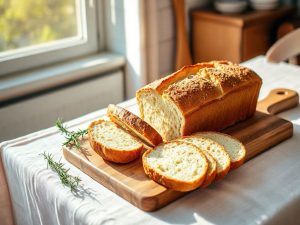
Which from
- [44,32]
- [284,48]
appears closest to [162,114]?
[284,48]

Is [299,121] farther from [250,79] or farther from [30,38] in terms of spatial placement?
[30,38]

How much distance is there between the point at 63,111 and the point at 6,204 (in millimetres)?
1185

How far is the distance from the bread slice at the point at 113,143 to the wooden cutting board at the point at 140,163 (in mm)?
22

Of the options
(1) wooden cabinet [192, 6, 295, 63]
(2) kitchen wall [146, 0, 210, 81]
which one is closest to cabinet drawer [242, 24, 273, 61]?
(1) wooden cabinet [192, 6, 295, 63]

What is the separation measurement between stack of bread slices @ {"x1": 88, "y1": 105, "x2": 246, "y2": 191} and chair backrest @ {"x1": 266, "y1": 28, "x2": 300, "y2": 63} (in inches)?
34.5

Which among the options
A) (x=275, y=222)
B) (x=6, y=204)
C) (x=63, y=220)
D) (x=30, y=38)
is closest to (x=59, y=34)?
(x=30, y=38)

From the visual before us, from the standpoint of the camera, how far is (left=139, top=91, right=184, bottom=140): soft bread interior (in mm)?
1326

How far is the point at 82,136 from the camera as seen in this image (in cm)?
136

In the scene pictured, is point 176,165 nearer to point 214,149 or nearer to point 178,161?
Answer: point 178,161

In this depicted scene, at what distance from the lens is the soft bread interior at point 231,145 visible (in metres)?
1.22

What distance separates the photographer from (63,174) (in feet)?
4.00

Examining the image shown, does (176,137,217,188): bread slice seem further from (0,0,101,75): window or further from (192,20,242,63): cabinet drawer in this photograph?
(192,20,242,63): cabinet drawer

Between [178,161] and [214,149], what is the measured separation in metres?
0.11

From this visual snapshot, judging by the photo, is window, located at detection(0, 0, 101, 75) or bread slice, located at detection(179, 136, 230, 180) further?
window, located at detection(0, 0, 101, 75)
